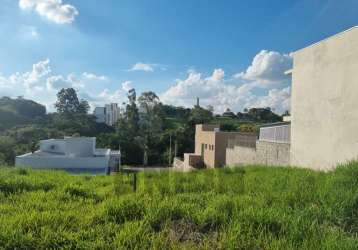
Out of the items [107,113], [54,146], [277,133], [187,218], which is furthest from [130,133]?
[187,218]

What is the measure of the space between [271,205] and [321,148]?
5572 mm

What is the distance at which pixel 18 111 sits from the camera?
177ft

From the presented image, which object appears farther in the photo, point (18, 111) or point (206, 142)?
point (18, 111)

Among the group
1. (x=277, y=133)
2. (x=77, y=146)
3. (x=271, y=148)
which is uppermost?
(x=277, y=133)

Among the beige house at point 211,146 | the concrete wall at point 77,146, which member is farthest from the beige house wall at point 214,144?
the concrete wall at point 77,146

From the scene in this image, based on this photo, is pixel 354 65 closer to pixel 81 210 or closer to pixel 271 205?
pixel 271 205

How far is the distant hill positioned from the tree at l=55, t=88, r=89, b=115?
295cm

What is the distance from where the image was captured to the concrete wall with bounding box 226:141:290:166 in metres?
12.3

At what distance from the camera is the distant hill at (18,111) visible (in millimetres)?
48025

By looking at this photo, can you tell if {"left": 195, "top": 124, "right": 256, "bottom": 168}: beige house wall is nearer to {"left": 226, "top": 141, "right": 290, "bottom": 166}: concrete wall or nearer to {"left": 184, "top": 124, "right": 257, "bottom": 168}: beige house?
{"left": 184, "top": 124, "right": 257, "bottom": 168}: beige house

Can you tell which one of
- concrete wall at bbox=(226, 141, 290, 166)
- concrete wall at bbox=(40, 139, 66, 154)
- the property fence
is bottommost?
concrete wall at bbox=(40, 139, 66, 154)

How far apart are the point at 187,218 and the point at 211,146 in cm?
2095

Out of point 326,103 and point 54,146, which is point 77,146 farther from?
point 326,103

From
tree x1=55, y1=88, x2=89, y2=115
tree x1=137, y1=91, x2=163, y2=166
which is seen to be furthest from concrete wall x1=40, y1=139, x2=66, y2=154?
tree x1=55, y1=88, x2=89, y2=115
